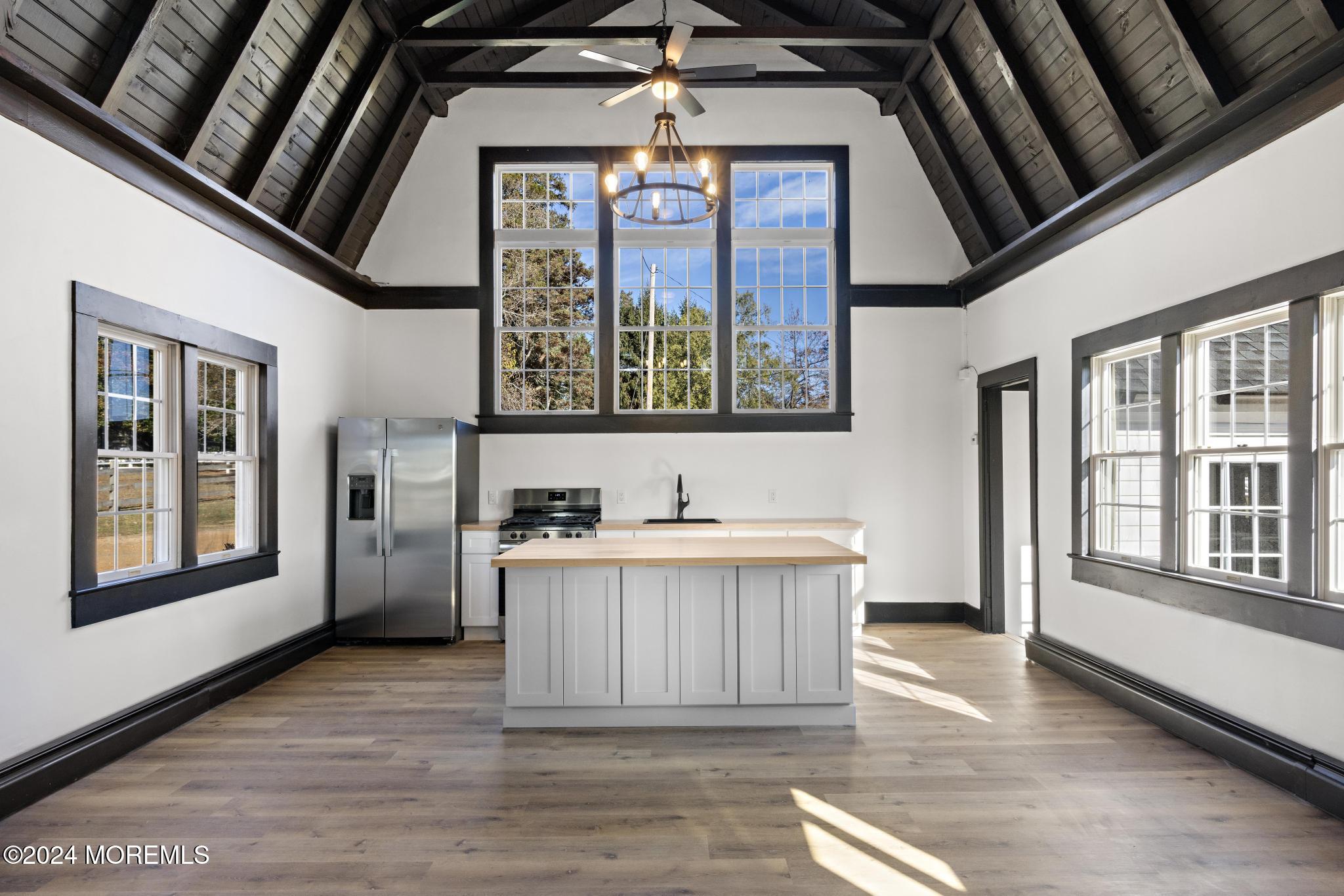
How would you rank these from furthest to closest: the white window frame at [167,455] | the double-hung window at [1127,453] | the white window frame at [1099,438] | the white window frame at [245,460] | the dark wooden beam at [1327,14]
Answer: the white window frame at [245,460] → the white window frame at [1099,438] → the double-hung window at [1127,453] → the white window frame at [167,455] → the dark wooden beam at [1327,14]

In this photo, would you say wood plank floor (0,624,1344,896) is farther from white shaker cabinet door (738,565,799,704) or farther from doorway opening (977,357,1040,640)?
doorway opening (977,357,1040,640)

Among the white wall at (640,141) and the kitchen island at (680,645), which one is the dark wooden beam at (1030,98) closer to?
the white wall at (640,141)

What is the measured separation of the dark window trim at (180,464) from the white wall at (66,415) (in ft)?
0.15

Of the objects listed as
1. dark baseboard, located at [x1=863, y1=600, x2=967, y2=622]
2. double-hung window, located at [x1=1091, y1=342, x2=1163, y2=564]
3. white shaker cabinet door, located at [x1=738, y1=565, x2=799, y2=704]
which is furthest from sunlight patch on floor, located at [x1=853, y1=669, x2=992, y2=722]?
dark baseboard, located at [x1=863, y1=600, x2=967, y2=622]

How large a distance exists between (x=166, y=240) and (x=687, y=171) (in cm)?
395

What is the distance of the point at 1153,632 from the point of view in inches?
148

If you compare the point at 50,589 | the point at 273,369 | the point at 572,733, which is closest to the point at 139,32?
the point at 273,369

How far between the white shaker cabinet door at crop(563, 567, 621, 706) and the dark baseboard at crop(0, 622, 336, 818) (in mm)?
2045

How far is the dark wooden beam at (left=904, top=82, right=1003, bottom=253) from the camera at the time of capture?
5.59 meters

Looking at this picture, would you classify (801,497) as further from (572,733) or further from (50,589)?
(50,589)

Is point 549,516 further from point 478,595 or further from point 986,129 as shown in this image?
point 986,129

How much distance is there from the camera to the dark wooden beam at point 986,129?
4945 millimetres

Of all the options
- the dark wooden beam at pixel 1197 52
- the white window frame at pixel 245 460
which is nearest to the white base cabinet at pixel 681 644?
the white window frame at pixel 245 460

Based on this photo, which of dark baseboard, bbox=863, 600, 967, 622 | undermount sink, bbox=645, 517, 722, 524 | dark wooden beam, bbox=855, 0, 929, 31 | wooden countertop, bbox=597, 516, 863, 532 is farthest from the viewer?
dark baseboard, bbox=863, 600, 967, 622
